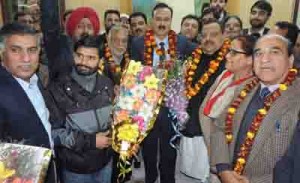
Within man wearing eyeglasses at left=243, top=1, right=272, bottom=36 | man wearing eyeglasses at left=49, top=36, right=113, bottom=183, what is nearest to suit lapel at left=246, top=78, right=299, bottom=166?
man wearing eyeglasses at left=49, top=36, right=113, bottom=183

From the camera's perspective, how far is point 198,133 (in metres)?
3.82

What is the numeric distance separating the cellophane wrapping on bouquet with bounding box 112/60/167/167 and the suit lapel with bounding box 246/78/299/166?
28.8 inches

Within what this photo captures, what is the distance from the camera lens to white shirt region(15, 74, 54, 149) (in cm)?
216

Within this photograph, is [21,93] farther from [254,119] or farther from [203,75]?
[203,75]

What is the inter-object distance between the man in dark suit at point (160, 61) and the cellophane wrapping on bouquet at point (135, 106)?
104cm

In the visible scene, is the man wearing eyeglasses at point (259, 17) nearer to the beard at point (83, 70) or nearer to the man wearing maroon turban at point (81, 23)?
the man wearing maroon turban at point (81, 23)

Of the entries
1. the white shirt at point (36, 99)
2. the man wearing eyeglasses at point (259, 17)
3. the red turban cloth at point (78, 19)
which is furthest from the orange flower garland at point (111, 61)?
the man wearing eyeglasses at point (259, 17)

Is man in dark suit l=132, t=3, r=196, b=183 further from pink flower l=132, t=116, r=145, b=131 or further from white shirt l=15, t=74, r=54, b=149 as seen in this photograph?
white shirt l=15, t=74, r=54, b=149

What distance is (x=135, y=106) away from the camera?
2545 mm

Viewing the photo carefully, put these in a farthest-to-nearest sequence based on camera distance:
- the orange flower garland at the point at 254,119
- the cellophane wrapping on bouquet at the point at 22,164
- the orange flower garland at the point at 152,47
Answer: the orange flower garland at the point at 152,47 < the orange flower garland at the point at 254,119 < the cellophane wrapping on bouquet at the point at 22,164

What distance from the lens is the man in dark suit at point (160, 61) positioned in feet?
12.4

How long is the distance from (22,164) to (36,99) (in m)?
0.77

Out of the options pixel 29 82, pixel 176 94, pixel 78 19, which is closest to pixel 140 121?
pixel 29 82

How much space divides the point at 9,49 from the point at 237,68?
1675 millimetres
